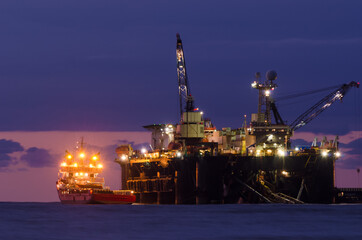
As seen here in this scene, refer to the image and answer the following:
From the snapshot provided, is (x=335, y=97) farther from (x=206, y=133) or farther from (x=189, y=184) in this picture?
(x=189, y=184)

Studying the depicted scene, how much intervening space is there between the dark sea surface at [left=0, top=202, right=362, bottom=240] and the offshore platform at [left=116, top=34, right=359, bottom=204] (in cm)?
383

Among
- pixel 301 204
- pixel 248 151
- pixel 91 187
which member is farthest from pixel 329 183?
pixel 91 187

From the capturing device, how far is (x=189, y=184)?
132500 mm

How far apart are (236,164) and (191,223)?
97.5ft

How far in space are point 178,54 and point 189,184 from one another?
38.2 meters

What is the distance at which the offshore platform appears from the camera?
423ft

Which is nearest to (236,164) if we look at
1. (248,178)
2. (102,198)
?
(248,178)

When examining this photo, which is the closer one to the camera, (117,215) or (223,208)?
(117,215)

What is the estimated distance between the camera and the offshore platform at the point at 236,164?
5079 inches

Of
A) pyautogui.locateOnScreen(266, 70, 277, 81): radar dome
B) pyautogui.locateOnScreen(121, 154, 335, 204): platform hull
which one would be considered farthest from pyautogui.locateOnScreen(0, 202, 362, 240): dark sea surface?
pyautogui.locateOnScreen(266, 70, 277, 81): radar dome

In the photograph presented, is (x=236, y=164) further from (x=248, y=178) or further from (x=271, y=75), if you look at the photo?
(x=271, y=75)

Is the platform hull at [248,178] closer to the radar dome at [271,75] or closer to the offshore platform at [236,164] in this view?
the offshore platform at [236,164]

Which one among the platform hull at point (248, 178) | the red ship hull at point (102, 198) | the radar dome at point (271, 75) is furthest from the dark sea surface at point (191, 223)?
the radar dome at point (271, 75)

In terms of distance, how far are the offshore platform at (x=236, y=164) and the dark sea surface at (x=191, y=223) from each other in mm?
3828
